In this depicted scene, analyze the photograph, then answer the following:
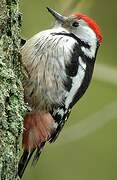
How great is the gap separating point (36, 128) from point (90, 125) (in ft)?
6.44

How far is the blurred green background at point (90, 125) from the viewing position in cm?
829

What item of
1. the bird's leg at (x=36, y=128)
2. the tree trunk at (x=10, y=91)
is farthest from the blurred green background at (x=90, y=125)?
the tree trunk at (x=10, y=91)

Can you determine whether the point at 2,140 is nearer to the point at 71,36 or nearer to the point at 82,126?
the point at 71,36

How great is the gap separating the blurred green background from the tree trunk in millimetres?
1549

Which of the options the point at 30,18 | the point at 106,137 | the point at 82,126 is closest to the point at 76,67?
the point at 82,126

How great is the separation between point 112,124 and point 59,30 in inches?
140

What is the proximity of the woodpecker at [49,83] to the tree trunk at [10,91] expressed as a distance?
0.24 m

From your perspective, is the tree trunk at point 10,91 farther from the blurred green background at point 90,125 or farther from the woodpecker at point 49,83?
the blurred green background at point 90,125

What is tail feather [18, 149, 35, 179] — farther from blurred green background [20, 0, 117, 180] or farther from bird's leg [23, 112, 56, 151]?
blurred green background [20, 0, 117, 180]

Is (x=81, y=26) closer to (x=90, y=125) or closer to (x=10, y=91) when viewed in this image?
(x=10, y=91)

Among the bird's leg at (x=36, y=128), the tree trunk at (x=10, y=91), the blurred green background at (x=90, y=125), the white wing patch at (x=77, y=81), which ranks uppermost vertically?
the tree trunk at (x=10, y=91)

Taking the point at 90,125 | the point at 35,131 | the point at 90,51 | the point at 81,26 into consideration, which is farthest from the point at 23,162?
the point at 90,125

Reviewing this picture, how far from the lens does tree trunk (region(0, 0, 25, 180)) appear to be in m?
5.61

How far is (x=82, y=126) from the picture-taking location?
8.26 meters
